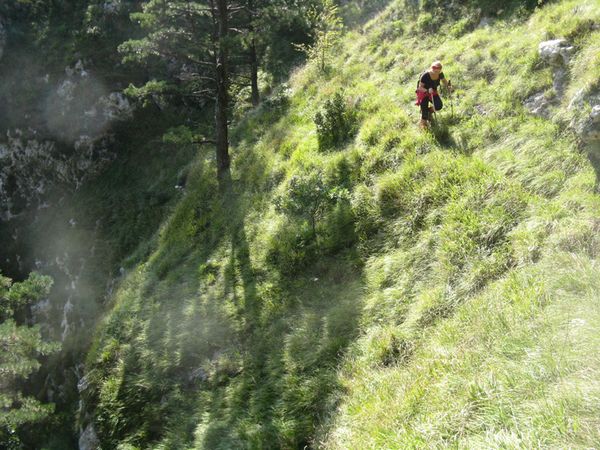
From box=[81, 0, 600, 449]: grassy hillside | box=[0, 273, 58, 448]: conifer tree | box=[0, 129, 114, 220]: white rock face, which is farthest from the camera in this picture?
box=[0, 129, 114, 220]: white rock face

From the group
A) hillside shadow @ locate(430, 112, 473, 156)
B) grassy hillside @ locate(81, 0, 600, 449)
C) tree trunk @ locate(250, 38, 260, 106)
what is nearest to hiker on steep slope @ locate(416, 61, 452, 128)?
hillside shadow @ locate(430, 112, 473, 156)

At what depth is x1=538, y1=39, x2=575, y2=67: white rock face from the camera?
7750 millimetres

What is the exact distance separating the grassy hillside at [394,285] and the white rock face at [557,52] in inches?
8.4

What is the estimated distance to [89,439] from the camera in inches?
346

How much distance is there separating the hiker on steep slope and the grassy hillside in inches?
15.5

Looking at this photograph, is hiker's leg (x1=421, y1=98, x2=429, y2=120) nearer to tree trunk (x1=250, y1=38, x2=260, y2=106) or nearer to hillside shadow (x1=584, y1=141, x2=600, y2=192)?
hillside shadow (x1=584, y1=141, x2=600, y2=192)

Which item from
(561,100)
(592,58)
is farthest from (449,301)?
(592,58)

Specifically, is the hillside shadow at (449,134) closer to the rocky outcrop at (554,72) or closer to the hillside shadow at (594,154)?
the rocky outcrop at (554,72)

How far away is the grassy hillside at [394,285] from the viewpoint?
13.2 ft

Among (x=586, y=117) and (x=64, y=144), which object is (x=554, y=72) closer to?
(x=586, y=117)

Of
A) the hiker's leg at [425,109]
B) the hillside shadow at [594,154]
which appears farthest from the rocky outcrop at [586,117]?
the hiker's leg at [425,109]

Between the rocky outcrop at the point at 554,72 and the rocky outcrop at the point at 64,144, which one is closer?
the rocky outcrop at the point at 554,72

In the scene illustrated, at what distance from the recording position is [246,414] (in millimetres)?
6328

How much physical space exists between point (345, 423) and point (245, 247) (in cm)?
551
